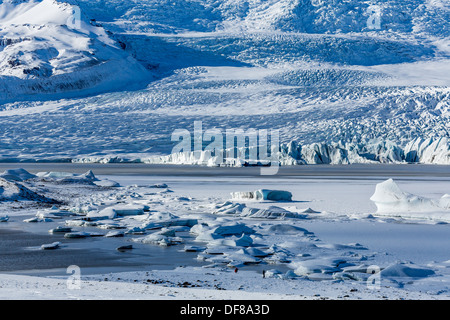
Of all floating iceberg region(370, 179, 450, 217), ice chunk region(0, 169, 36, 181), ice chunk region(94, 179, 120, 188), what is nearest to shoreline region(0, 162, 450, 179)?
ice chunk region(94, 179, 120, 188)

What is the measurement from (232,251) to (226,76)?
150 feet

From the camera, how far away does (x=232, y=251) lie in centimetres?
695

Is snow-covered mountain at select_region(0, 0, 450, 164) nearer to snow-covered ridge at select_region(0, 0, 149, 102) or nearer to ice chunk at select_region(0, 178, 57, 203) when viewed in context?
snow-covered ridge at select_region(0, 0, 149, 102)

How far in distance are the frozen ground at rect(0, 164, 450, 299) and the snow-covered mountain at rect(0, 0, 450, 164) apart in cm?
2446

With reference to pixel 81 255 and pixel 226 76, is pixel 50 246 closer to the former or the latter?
pixel 81 255

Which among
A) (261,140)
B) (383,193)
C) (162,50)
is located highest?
(162,50)

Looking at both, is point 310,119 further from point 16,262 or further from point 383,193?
point 16,262

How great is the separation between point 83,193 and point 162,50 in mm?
42971

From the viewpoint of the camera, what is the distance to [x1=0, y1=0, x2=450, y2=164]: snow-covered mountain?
40.3 m

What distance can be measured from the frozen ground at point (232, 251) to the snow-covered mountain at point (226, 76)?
2446 centimetres

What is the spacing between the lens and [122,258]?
21.2ft

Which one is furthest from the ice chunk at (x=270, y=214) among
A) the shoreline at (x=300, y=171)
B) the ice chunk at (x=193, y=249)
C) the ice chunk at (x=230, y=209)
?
the shoreline at (x=300, y=171)

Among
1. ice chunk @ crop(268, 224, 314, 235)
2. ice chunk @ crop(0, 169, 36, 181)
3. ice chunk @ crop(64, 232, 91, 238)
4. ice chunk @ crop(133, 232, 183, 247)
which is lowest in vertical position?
ice chunk @ crop(0, 169, 36, 181)

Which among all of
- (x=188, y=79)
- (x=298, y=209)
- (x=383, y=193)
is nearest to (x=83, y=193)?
(x=298, y=209)
